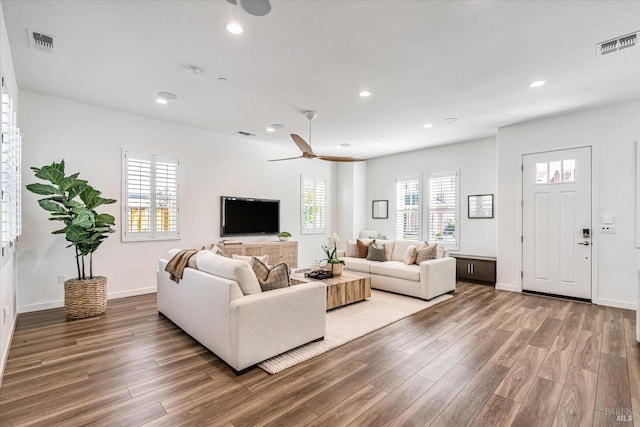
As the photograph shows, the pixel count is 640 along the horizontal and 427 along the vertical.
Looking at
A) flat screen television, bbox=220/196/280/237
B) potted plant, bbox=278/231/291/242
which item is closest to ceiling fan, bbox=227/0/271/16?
flat screen television, bbox=220/196/280/237

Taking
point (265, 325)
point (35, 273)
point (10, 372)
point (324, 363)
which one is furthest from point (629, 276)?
point (35, 273)

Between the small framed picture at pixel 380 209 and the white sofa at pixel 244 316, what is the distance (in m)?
5.35

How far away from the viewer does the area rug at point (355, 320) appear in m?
2.77

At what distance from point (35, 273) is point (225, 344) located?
353 cm

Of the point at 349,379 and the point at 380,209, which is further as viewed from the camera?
the point at 380,209

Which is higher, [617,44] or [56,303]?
[617,44]

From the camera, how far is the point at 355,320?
150 inches

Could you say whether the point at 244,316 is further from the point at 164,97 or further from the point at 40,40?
the point at 164,97

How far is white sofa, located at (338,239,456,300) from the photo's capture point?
471 centimetres

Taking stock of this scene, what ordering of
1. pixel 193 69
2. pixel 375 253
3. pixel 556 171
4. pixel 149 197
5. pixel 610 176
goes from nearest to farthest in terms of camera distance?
pixel 193 69
pixel 610 176
pixel 556 171
pixel 149 197
pixel 375 253

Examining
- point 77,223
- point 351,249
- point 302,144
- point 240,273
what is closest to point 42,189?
point 77,223

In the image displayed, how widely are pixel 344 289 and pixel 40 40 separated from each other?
4.37 meters

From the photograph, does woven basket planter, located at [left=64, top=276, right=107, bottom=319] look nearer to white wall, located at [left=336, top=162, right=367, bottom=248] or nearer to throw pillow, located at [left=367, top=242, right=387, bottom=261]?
throw pillow, located at [left=367, top=242, right=387, bottom=261]

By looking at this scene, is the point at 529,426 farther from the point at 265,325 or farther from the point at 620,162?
the point at 620,162
